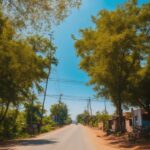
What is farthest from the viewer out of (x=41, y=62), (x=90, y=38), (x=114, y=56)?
(x=41, y=62)

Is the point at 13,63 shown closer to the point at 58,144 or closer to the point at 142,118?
the point at 58,144

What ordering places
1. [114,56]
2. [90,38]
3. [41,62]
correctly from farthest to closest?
[41,62] < [90,38] < [114,56]

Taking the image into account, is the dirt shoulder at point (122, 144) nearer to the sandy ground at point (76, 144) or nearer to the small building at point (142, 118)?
the sandy ground at point (76, 144)

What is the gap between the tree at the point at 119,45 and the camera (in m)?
33.3

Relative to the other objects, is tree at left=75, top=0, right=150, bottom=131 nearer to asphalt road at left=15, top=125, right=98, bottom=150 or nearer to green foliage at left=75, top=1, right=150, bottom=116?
green foliage at left=75, top=1, right=150, bottom=116

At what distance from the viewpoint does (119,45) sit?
3316 cm

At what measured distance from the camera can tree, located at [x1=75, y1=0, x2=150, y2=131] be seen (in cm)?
3328

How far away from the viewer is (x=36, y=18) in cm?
1340

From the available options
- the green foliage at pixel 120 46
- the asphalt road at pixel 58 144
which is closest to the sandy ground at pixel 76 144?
the asphalt road at pixel 58 144

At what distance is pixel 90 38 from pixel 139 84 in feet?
24.9

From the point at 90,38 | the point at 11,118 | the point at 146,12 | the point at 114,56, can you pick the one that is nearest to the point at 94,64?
the point at 90,38

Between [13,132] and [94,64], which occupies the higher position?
[94,64]

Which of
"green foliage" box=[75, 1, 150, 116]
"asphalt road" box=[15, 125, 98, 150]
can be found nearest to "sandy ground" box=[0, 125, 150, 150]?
"asphalt road" box=[15, 125, 98, 150]

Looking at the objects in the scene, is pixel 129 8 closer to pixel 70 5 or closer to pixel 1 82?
pixel 1 82
